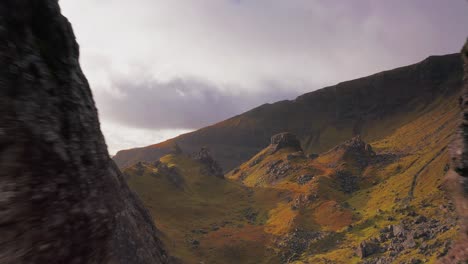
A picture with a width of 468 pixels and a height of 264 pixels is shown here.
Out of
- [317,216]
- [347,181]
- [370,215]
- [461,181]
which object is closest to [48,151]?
[461,181]

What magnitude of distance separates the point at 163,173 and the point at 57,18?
171 m

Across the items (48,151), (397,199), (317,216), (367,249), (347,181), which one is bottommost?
(367,249)

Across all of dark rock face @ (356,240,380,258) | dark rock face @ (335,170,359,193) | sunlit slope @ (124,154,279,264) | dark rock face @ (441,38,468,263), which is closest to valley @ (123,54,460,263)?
dark rock face @ (356,240,380,258)

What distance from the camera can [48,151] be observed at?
12.8 metres

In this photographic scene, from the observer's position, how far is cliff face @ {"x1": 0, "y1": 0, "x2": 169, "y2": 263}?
420 inches

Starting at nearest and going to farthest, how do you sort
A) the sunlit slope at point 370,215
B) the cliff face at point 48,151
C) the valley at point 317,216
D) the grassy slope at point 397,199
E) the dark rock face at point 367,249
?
1. the cliff face at point 48,151
2. the sunlit slope at point 370,215
3. the dark rock face at point 367,249
4. the valley at point 317,216
5. the grassy slope at point 397,199

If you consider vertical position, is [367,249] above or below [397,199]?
below

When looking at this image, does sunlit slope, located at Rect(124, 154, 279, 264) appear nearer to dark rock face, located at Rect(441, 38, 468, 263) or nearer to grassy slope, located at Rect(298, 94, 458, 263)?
grassy slope, located at Rect(298, 94, 458, 263)

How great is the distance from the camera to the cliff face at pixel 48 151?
10672 mm

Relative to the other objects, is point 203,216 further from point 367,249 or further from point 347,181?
point 347,181

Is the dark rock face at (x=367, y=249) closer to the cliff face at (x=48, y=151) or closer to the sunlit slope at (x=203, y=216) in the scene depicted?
the sunlit slope at (x=203, y=216)

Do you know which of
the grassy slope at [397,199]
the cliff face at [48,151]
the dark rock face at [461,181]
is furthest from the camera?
the grassy slope at [397,199]

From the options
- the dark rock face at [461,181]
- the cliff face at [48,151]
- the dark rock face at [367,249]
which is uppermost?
the cliff face at [48,151]

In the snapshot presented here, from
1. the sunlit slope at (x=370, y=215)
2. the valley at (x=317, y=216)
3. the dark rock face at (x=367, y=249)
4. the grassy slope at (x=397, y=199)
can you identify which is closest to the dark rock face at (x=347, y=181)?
the sunlit slope at (x=370, y=215)
